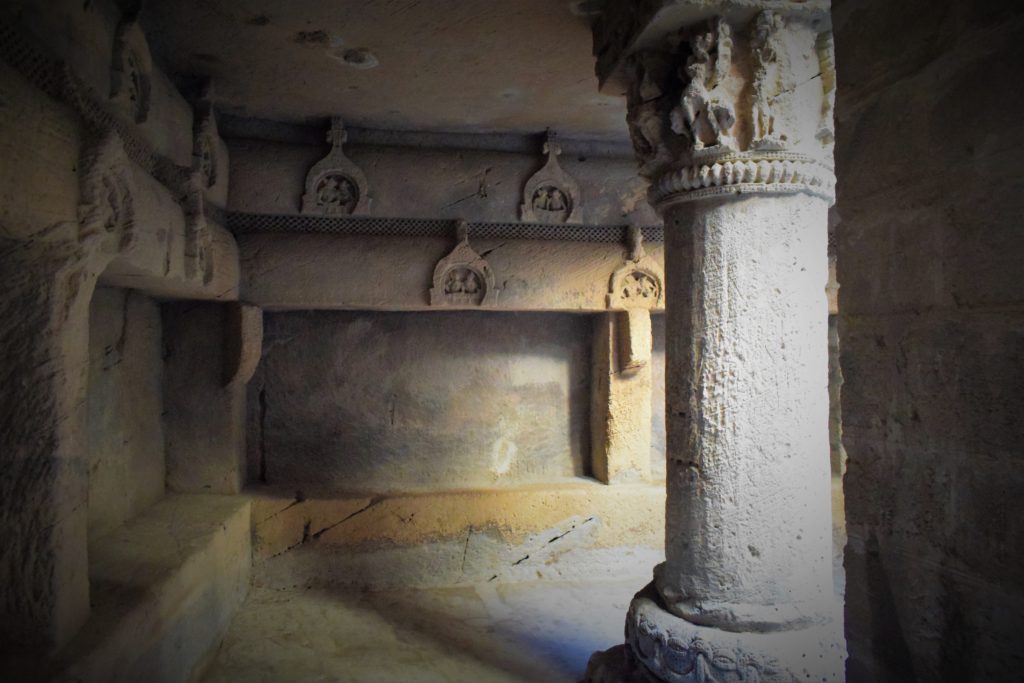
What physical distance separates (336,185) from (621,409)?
8.39ft

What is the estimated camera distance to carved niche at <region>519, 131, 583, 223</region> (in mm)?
4387

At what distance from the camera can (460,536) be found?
4.55m

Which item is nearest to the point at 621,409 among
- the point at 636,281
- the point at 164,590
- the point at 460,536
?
the point at 636,281

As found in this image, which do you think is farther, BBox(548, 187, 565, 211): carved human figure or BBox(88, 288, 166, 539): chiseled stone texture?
BBox(548, 187, 565, 211): carved human figure

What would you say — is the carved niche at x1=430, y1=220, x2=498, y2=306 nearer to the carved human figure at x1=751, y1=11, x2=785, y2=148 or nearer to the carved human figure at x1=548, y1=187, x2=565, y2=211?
the carved human figure at x1=548, y1=187, x2=565, y2=211

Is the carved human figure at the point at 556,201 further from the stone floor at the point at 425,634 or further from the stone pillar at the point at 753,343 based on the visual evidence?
the stone floor at the point at 425,634

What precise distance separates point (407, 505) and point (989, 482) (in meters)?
3.96

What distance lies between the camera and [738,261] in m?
2.33

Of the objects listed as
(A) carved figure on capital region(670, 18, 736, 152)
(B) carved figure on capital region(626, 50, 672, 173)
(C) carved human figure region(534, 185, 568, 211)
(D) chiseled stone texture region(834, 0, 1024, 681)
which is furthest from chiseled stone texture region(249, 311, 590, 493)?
(D) chiseled stone texture region(834, 0, 1024, 681)

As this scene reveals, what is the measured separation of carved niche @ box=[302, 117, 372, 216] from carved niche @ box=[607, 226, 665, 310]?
180 centimetres

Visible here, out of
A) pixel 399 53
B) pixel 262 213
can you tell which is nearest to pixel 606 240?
pixel 399 53

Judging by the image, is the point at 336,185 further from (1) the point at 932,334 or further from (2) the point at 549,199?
(1) the point at 932,334

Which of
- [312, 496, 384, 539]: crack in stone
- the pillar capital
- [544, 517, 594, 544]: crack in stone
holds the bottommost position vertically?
[544, 517, 594, 544]: crack in stone

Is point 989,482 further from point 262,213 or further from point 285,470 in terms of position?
point 285,470
